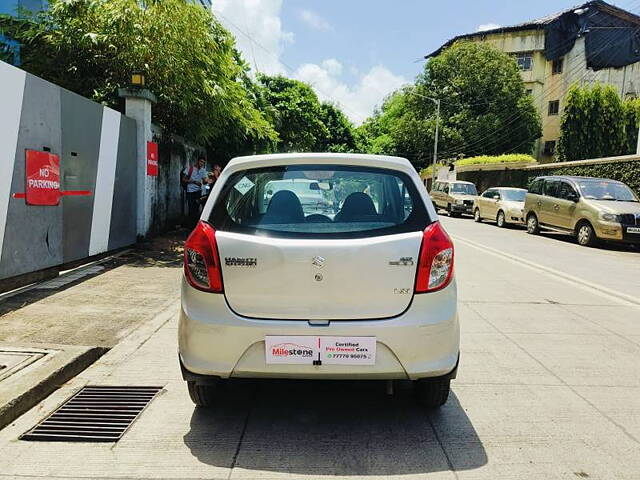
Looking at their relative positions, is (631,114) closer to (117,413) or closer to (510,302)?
(510,302)

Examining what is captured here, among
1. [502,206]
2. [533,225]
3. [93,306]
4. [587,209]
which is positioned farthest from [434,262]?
[502,206]

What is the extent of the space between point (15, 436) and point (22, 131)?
4271 millimetres

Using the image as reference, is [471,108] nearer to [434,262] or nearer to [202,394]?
[434,262]

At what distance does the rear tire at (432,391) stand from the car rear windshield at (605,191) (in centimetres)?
1336

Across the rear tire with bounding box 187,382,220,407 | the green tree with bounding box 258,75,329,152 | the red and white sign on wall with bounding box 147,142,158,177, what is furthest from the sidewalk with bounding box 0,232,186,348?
the green tree with bounding box 258,75,329,152

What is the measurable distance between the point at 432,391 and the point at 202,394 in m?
1.44

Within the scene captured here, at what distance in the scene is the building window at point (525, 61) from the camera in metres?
47.8

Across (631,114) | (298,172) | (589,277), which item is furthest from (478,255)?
(631,114)

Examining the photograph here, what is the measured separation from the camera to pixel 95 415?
3.49 m

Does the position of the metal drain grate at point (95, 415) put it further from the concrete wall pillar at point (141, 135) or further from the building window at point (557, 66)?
the building window at point (557, 66)

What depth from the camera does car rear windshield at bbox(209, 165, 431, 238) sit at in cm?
318

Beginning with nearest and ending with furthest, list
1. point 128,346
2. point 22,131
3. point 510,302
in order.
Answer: point 128,346 → point 22,131 → point 510,302

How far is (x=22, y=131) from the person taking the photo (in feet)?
20.7

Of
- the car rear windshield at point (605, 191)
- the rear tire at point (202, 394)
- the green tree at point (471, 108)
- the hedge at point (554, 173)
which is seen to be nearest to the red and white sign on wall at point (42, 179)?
the rear tire at point (202, 394)
